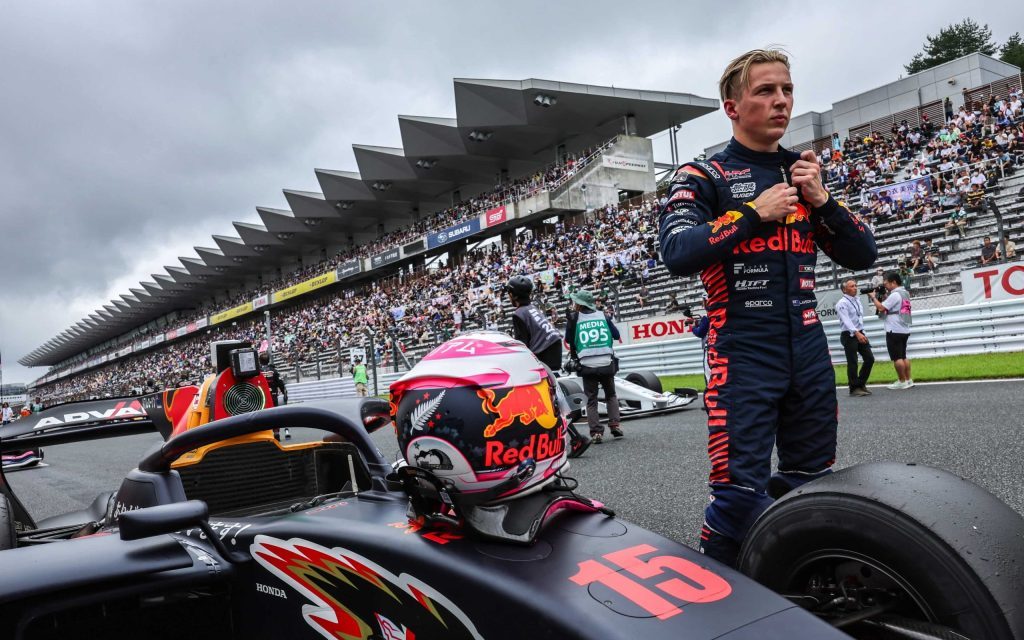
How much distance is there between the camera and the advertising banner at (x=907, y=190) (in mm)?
14883

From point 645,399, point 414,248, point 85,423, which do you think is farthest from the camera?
point 414,248

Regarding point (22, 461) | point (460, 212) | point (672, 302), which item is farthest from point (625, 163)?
point (22, 461)

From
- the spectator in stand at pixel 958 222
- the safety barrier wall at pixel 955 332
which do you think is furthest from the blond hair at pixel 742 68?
the spectator in stand at pixel 958 222

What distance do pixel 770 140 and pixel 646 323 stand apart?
13.9 meters

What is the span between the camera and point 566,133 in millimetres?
32406

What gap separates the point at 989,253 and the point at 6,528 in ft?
45.4

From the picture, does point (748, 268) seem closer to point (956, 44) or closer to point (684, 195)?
point (684, 195)

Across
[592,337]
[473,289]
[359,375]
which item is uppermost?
[473,289]

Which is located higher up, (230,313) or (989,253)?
(230,313)

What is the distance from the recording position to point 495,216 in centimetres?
3212

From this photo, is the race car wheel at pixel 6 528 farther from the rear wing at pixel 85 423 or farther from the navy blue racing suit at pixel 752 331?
the navy blue racing suit at pixel 752 331

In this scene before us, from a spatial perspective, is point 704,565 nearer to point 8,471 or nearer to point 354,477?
point 354,477

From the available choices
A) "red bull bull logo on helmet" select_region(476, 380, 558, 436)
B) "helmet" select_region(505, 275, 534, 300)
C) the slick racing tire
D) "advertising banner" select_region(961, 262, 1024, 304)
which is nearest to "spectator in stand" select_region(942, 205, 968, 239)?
"advertising banner" select_region(961, 262, 1024, 304)

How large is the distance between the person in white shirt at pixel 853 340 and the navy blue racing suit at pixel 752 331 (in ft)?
23.7
